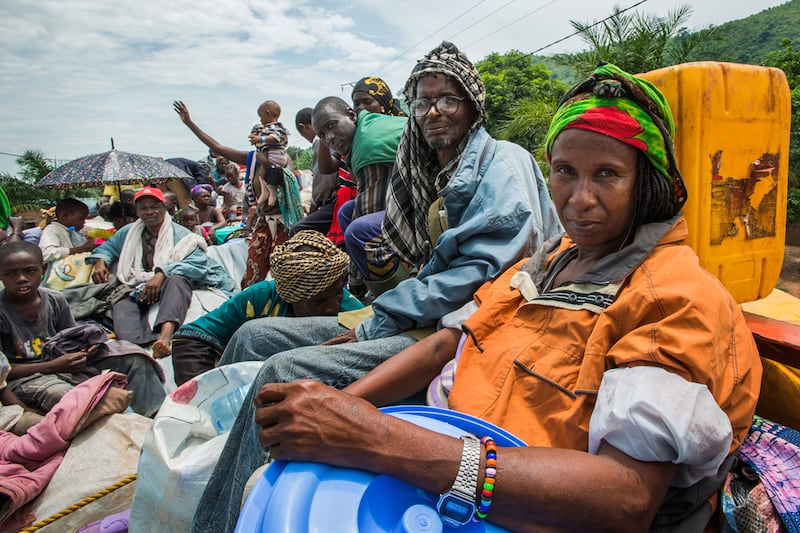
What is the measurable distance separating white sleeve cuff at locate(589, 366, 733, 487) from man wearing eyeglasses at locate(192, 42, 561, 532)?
800 millimetres

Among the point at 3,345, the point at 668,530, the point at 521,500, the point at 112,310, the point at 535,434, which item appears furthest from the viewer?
the point at 112,310

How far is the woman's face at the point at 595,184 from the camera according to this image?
1.31 meters

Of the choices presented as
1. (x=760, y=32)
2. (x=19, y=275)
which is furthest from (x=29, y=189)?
(x=760, y=32)

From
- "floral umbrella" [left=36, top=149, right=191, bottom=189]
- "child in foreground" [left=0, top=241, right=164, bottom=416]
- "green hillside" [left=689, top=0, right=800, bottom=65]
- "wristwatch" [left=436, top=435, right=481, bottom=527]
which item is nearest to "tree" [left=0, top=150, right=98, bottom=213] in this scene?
"floral umbrella" [left=36, top=149, right=191, bottom=189]

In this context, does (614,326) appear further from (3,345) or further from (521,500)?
(3,345)

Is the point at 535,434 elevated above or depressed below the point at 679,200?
below

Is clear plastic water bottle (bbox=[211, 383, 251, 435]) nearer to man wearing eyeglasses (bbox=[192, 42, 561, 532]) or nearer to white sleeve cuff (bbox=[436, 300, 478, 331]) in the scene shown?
man wearing eyeglasses (bbox=[192, 42, 561, 532])

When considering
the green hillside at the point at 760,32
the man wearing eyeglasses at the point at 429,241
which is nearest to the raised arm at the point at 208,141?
the man wearing eyeglasses at the point at 429,241

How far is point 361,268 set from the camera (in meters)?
3.10

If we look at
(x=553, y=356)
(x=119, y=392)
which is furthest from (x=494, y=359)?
(x=119, y=392)

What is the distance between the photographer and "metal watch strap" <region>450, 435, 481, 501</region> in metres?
1.00

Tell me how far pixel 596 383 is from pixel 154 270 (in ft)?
16.1

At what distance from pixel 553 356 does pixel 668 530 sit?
474 millimetres

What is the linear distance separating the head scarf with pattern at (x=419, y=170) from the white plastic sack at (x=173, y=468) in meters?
1.32
